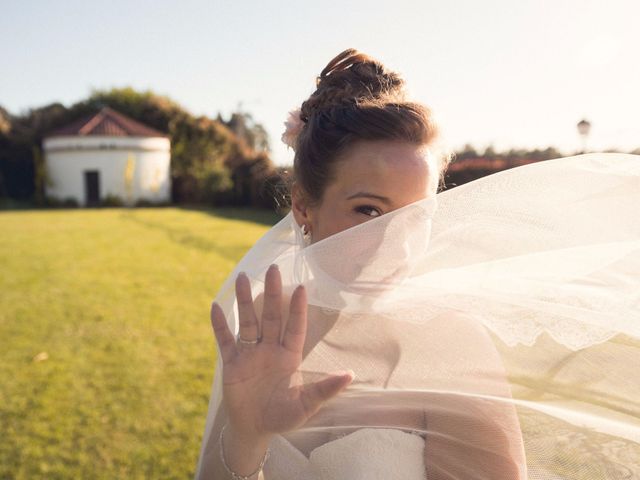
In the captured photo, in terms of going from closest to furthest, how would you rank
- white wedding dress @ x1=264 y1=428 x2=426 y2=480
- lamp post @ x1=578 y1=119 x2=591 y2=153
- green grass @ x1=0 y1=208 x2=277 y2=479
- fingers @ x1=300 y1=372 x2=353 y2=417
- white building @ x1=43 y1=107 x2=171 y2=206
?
fingers @ x1=300 y1=372 x2=353 y2=417 < white wedding dress @ x1=264 y1=428 x2=426 y2=480 < green grass @ x1=0 y1=208 x2=277 y2=479 < lamp post @ x1=578 y1=119 x2=591 y2=153 < white building @ x1=43 y1=107 x2=171 y2=206

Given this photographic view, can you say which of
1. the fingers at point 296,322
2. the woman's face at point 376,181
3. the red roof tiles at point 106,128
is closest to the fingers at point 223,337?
the fingers at point 296,322

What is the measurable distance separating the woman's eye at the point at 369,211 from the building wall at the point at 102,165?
29562 millimetres

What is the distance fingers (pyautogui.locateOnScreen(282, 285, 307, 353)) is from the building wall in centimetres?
2985

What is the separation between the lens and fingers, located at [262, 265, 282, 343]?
1.20 meters

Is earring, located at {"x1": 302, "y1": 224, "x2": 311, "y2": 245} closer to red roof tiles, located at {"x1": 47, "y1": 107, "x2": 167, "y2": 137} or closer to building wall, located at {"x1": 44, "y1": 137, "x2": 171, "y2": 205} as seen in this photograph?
building wall, located at {"x1": 44, "y1": 137, "x2": 171, "y2": 205}

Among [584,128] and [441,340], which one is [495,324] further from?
[584,128]

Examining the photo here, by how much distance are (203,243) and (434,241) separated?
41.2 ft

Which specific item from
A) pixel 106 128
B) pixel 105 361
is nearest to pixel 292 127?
pixel 105 361

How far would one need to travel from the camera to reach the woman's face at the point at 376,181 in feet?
4.95

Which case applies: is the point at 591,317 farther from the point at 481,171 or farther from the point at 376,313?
the point at 481,171

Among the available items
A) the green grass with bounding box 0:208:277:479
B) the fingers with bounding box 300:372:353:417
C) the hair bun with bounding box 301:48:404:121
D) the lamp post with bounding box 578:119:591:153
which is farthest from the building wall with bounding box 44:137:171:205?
the fingers with bounding box 300:372:353:417

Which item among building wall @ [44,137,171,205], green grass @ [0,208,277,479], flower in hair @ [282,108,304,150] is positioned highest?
flower in hair @ [282,108,304,150]

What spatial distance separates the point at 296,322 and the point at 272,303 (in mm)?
71

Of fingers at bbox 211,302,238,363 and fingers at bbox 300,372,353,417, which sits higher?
fingers at bbox 211,302,238,363
